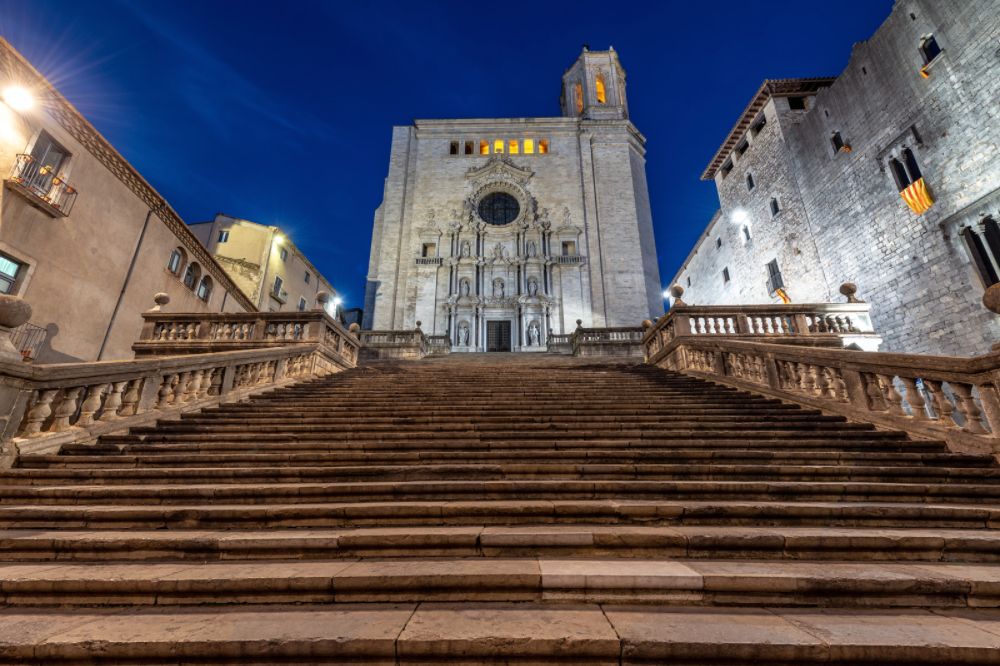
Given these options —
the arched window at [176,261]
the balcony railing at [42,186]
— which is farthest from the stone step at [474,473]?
the arched window at [176,261]

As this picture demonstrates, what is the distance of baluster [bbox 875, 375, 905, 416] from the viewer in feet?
18.6

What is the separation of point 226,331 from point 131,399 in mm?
5659

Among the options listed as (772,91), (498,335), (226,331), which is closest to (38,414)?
(226,331)

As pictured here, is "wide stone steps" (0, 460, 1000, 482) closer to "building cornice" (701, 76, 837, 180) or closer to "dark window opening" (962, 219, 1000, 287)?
"dark window opening" (962, 219, 1000, 287)

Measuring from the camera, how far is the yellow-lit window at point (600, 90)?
111ft

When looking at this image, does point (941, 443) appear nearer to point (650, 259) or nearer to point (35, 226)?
point (35, 226)

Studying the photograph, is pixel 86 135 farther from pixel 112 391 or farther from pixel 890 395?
pixel 890 395

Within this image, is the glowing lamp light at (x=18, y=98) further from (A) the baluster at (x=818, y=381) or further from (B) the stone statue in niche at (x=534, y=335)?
(B) the stone statue in niche at (x=534, y=335)

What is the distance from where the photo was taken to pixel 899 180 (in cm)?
1365

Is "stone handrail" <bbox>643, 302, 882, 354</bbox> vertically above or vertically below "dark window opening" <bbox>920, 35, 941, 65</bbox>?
below

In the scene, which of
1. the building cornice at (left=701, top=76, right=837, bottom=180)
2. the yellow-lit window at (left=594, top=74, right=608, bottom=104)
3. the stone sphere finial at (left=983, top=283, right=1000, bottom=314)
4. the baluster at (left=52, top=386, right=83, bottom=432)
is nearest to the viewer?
the stone sphere finial at (left=983, top=283, right=1000, bottom=314)

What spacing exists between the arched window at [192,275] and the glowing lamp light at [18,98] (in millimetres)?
7399

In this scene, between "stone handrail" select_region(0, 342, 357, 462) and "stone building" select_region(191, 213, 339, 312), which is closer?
"stone handrail" select_region(0, 342, 357, 462)

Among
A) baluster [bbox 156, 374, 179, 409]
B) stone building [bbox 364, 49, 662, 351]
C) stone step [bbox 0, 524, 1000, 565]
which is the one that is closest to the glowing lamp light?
baluster [bbox 156, 374, 179, 409]
